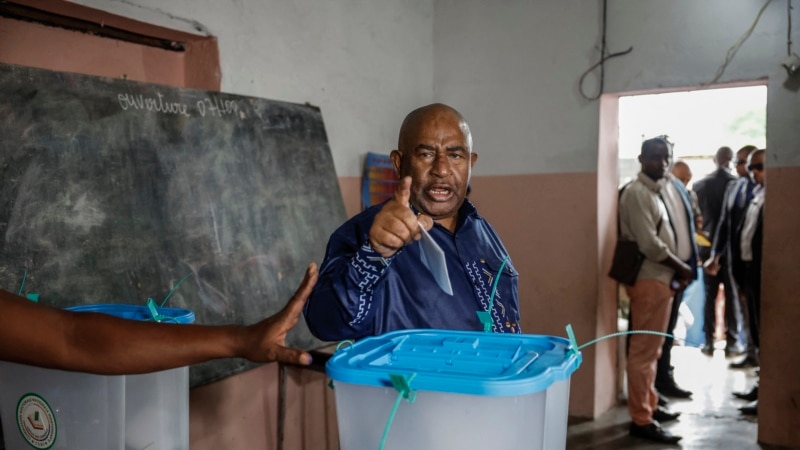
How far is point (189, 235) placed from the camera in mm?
2719

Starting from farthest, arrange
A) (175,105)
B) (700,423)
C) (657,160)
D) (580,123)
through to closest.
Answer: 1. (580,123)
2. (700,423)
3. (657,160)
4. (175,105)

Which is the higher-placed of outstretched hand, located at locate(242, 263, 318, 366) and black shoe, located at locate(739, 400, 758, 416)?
outstretched hand, located at locate(242, 263, 318, 366)

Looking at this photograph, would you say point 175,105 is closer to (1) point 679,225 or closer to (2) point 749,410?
(1) point 679,225

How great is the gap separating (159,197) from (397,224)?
1.68m

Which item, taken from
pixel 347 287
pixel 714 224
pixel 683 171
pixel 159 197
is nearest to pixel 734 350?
pixel 714 224

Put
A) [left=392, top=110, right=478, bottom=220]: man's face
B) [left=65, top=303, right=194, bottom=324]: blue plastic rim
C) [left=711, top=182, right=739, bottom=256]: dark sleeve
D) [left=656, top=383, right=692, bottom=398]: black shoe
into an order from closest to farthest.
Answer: [left=65, top=303, right=194, bottom=324]: blue plastic rim → [left=392, top=110, right=478, bottom=220]: man's face → [left=656, top=383, right=692, bottom=398]: black shoe → [left=711, top=182, right=739, bottom=256]: dark sleeve

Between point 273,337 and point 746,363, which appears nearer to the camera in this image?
point 273,337

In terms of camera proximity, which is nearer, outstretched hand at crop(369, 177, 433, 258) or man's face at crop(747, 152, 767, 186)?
outstretched hand at crop(369, 177, 433, 258)

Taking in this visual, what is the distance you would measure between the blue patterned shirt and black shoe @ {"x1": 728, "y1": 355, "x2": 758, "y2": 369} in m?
4.44

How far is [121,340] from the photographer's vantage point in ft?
3.66

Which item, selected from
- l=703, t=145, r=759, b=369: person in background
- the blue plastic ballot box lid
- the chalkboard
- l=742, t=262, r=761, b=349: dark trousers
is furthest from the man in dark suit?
the blue plastic ballot box lid

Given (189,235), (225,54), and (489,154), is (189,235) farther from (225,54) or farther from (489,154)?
(489,154)

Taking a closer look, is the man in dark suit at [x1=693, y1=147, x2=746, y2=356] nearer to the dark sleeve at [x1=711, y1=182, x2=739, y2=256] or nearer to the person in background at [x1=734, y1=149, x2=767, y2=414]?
the dark sleeve at [x1=711, y1=182, x2=739, y2=256]

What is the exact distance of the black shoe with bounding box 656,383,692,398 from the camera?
4727 millimetres
